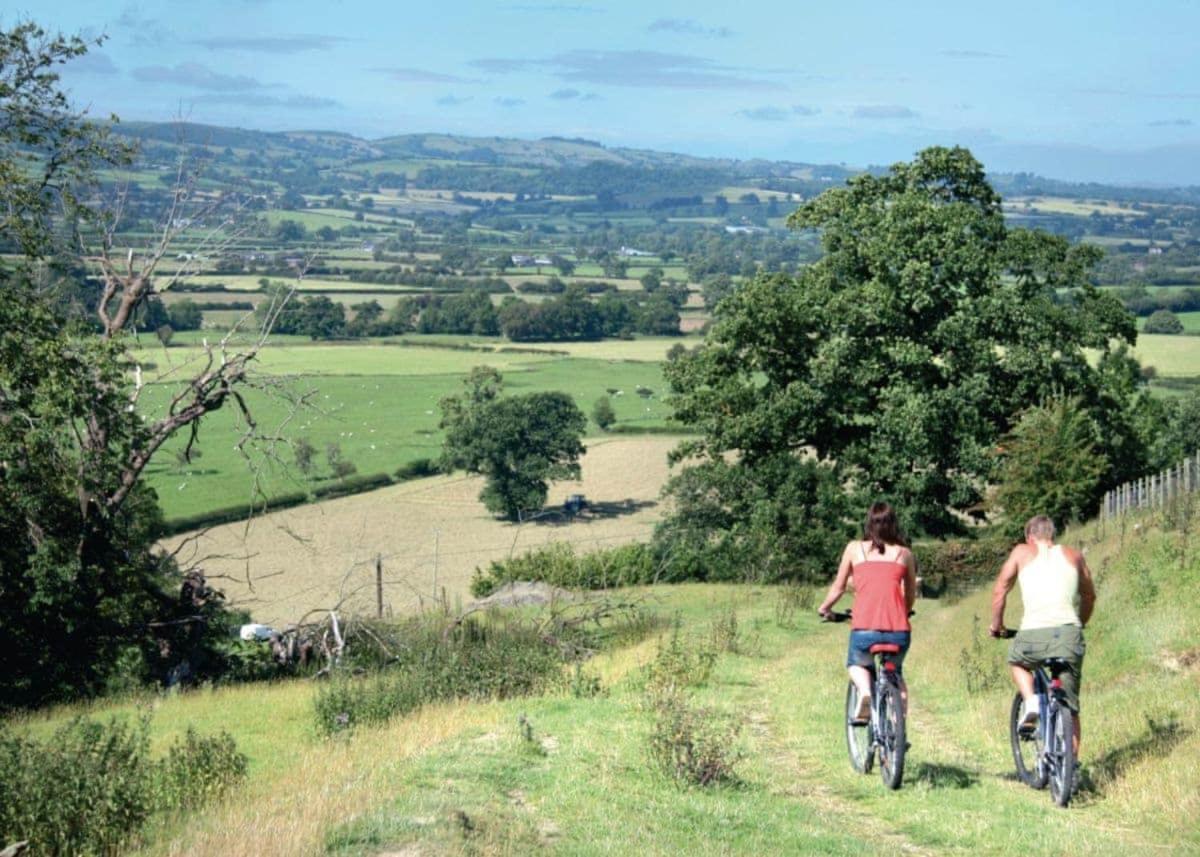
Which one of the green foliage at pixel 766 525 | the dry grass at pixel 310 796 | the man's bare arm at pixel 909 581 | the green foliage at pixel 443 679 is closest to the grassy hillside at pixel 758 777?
the dry grass at pixel 310 796

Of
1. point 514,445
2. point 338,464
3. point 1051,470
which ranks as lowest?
point 338,464

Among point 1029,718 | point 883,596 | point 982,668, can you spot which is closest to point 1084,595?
point 1029,718

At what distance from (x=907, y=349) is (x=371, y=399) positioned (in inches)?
2144

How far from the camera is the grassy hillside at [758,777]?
26.0ft

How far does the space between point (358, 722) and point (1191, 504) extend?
12.1 metres

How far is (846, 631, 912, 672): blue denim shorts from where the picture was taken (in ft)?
32.1

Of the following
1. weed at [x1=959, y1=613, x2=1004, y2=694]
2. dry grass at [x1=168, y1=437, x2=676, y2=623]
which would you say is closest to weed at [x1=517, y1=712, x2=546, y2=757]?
weed at [x1=959, y1=613, x2=1004, y2=694]

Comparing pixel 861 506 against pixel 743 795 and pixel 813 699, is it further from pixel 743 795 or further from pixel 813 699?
pixel 743 795

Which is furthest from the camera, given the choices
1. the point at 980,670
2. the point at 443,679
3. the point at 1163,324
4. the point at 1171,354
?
the point at 1163,324

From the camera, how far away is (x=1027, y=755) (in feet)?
35.1

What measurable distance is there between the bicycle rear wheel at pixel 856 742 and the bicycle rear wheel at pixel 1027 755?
1.02 metres

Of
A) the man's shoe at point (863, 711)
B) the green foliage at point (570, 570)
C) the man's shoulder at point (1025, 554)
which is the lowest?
the green foliage at point (570, 570)

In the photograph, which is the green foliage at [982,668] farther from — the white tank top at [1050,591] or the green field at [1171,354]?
the green field at [1171,354]

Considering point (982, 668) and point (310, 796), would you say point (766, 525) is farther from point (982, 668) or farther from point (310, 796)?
point (310, 796)
